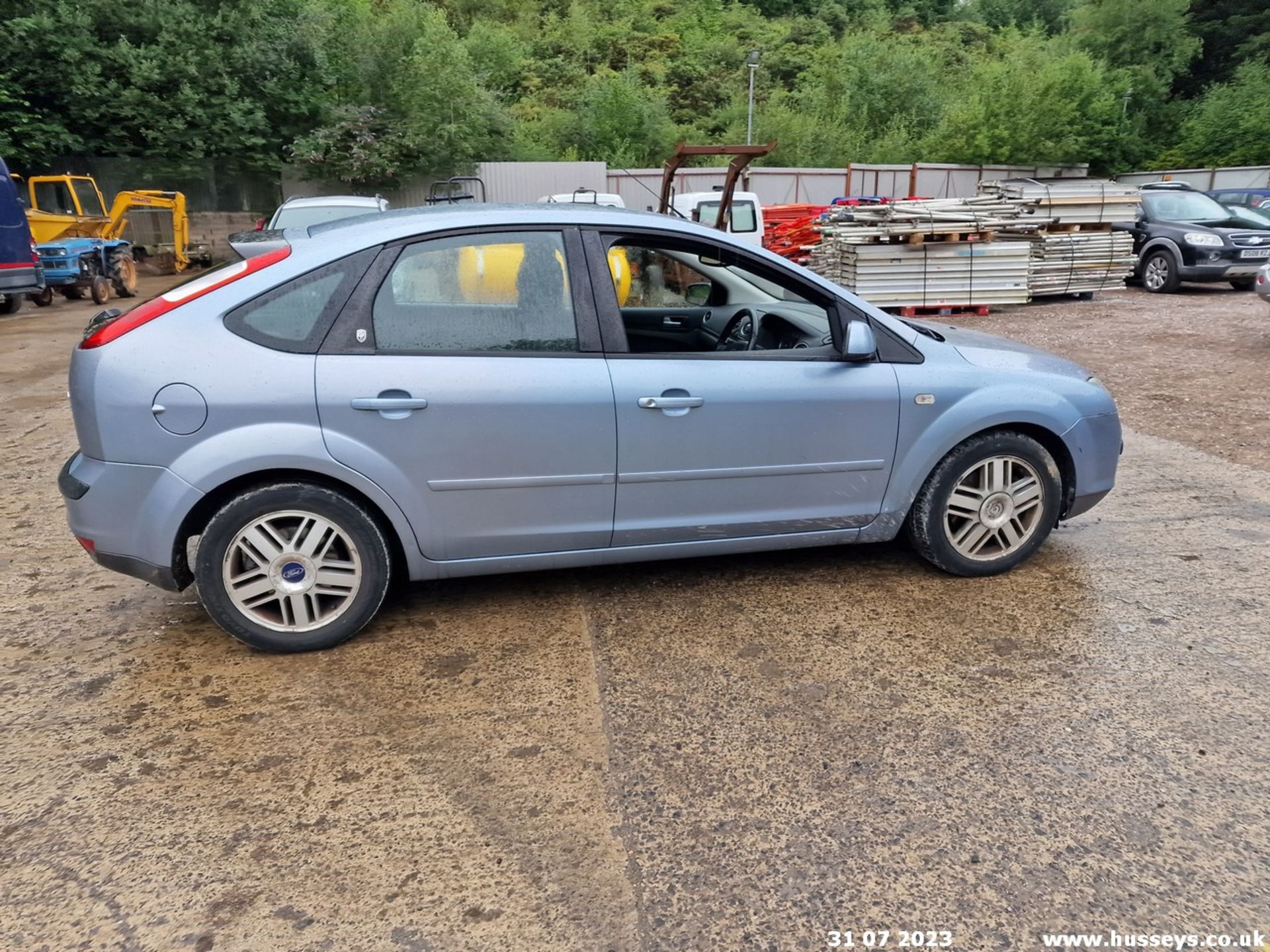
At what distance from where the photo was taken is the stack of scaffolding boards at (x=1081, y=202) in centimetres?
1443

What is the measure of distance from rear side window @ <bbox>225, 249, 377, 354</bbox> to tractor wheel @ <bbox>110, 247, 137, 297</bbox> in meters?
16.2

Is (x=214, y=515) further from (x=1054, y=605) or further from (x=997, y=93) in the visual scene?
(x=997, y=93)

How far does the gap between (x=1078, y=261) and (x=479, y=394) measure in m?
13.8

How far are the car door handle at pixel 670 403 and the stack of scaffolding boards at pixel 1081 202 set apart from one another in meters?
13.0

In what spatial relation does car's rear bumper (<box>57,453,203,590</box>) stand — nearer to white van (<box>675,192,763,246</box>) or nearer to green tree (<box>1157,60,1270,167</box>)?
white van (<box>675,192,763,246</box>)

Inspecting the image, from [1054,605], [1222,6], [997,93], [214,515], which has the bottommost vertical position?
[1054,605]

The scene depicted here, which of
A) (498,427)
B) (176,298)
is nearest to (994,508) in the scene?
(498,427)

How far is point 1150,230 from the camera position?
51.1 ft

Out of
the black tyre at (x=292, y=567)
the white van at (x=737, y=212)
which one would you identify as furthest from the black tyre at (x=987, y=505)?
the white van at (x=737, y=212)

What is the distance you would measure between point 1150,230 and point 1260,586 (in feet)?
45.1

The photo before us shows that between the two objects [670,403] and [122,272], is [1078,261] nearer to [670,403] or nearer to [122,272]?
[670,403]

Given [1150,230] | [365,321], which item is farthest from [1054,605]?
[1150,230]

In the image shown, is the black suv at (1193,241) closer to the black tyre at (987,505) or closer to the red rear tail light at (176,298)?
the black tyre at (987,505)

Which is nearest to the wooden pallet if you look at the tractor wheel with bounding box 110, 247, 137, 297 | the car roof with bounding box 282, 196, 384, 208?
the car roof with bounding box 282, 196, 384, 208
